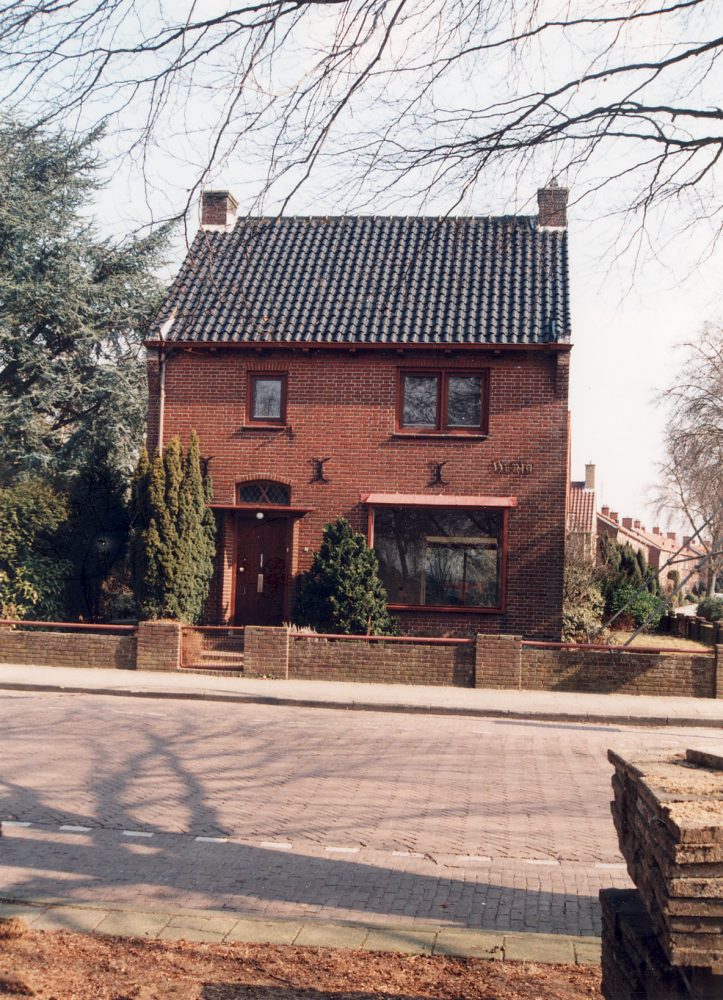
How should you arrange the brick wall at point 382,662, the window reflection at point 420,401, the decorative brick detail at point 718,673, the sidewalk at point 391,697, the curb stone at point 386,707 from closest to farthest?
the curb stone at point 386,707 → the sidewalk at point 391,697 → the decorative brick detail at point 718,673 → the brick wall at point 382,662 → the window reflection at point 420,401

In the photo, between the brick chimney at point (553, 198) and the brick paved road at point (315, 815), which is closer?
the brick paved road at point (315, 815)

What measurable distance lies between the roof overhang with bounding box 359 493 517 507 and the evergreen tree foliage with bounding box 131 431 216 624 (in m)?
3.60

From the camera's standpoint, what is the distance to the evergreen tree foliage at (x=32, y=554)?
17.5m

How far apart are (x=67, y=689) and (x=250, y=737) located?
4325 mm

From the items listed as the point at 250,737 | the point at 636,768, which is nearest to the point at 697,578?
the point at 250,737

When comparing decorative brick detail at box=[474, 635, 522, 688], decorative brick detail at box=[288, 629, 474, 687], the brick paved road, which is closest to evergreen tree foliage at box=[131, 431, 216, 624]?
decorative brick detail at box=[288, 629, 474, 687]

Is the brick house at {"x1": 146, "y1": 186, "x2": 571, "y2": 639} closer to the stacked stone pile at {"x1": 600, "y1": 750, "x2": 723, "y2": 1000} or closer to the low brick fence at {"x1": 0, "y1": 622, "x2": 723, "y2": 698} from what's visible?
the low brick fence at {"x1": 0, "y1": 622, "x2": 723, "y2": 698}

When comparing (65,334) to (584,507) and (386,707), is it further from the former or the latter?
(584,507)

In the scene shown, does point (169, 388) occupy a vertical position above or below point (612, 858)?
above

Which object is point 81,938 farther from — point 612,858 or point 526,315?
point 526,315

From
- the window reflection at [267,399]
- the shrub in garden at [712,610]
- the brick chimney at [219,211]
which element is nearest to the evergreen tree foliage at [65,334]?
the brick chimney at [219,211]

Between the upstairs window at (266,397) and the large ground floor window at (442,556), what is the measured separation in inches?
124

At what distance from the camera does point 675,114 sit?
230 inches

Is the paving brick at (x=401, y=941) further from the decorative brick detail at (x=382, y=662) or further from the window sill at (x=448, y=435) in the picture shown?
the window sill at (x=448, y=435)
